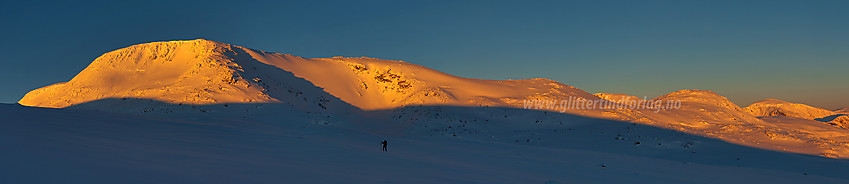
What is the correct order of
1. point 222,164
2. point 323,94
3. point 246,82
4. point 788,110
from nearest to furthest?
point 222,164 → point 246,82 → point 323,94 → point 788,110

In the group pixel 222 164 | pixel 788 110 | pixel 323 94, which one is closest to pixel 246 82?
pixel 323 94

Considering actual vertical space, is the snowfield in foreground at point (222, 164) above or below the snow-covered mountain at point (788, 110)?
below

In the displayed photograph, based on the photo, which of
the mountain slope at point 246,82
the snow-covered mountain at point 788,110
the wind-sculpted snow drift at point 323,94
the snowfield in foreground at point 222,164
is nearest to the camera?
the snowfield in foreground at point 222,164

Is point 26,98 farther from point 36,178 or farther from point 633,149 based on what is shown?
point 633,149

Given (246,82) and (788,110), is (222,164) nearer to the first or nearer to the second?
(246,82)

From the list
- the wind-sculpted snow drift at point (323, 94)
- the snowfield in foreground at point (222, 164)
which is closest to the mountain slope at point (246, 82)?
the wind-sculpted snow drift at point (323, 94)

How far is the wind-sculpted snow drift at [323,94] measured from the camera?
38.7 metres

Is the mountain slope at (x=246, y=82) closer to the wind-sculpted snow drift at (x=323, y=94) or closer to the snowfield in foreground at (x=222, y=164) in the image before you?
the wind-sculpted snow drift at (x=323, y=94)

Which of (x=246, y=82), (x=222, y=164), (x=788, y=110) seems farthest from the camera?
(x=788, y=110)

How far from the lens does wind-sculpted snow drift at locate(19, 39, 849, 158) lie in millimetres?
38719

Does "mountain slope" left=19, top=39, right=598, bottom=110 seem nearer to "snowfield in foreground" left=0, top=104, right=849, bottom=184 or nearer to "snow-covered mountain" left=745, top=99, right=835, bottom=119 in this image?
"snowfield in foreground" left=0, top=104, right=849, bottom=184

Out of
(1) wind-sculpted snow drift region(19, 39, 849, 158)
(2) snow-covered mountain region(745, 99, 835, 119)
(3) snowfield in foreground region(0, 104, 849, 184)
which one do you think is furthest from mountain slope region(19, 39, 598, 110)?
(2) snow-covered mountain region(745, 99, 835, 119)

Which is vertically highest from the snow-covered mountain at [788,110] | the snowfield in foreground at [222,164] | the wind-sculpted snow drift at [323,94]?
the snow-covered mountain at [788,110]

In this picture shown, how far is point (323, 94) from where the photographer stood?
53094mm
